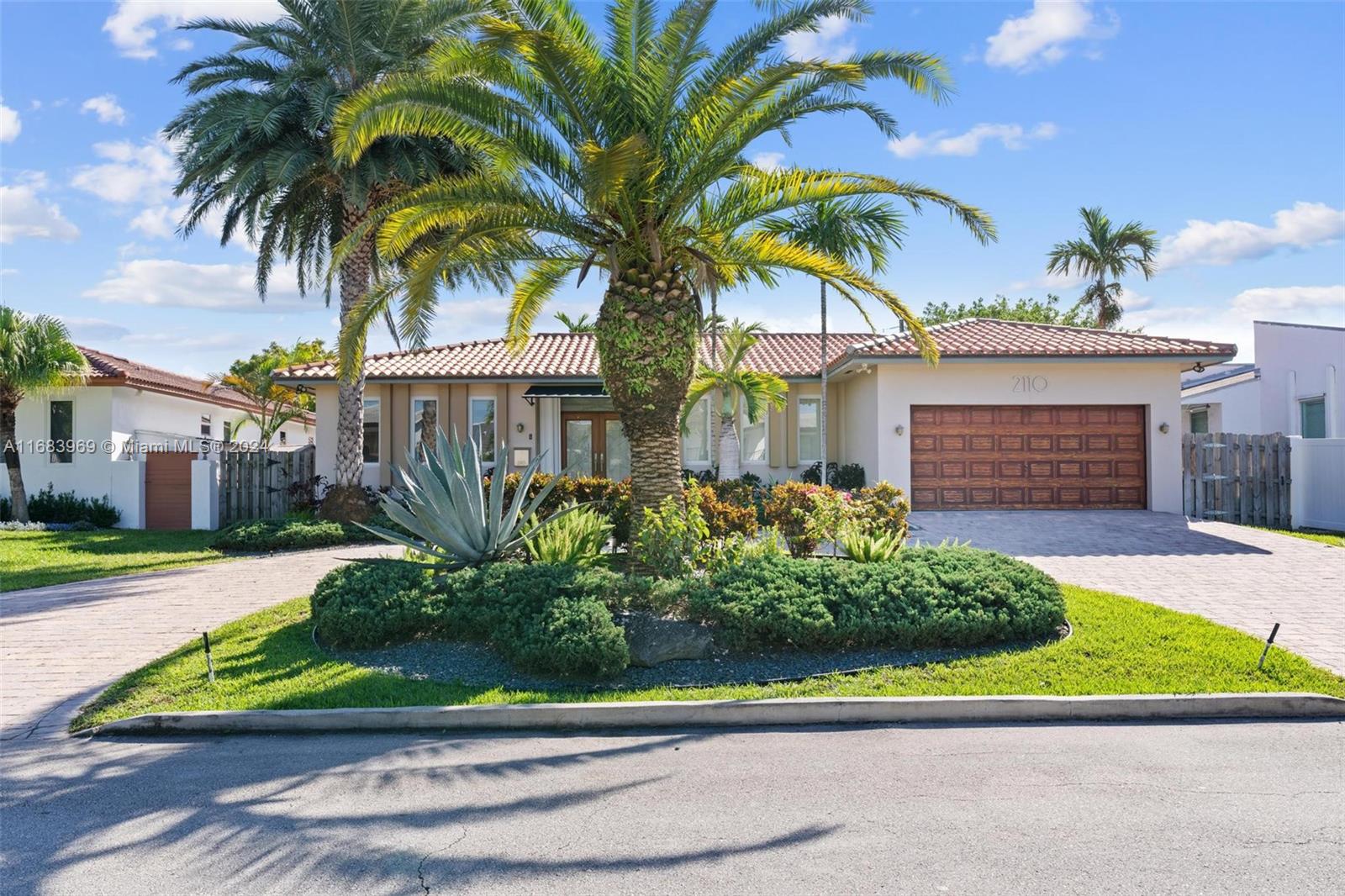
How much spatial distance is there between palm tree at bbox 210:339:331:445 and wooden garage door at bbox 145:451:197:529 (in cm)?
654

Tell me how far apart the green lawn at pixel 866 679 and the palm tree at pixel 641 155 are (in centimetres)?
314

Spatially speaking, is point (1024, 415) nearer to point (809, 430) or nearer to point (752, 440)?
point (809, 430)

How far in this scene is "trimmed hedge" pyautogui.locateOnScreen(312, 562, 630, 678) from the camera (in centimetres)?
705

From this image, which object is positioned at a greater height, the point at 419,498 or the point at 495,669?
the point at 419,498

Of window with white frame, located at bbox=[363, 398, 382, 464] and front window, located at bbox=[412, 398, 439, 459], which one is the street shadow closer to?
front window, located at bbox=[412, 398, 439, 459]

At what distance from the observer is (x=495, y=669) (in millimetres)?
7293

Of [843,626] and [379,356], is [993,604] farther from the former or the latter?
[379,356]

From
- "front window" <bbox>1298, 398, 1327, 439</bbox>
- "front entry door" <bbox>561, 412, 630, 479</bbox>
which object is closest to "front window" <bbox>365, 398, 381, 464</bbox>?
"front entry door" <bbox>561, 412, 630, 479</bbox>

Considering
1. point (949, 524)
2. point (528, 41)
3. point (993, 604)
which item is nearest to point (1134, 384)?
point (949, 524)

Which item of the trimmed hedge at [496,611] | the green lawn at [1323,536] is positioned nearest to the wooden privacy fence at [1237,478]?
the green lawn at [1323,536]

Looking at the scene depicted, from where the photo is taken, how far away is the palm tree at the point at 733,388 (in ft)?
58.3

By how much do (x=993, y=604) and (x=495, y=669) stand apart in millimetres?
4514

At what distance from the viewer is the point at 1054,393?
18.1 metres

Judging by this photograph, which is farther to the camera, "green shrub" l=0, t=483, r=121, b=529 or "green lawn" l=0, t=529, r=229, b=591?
"green shrub" l=0, t=483, r=121, b=529
